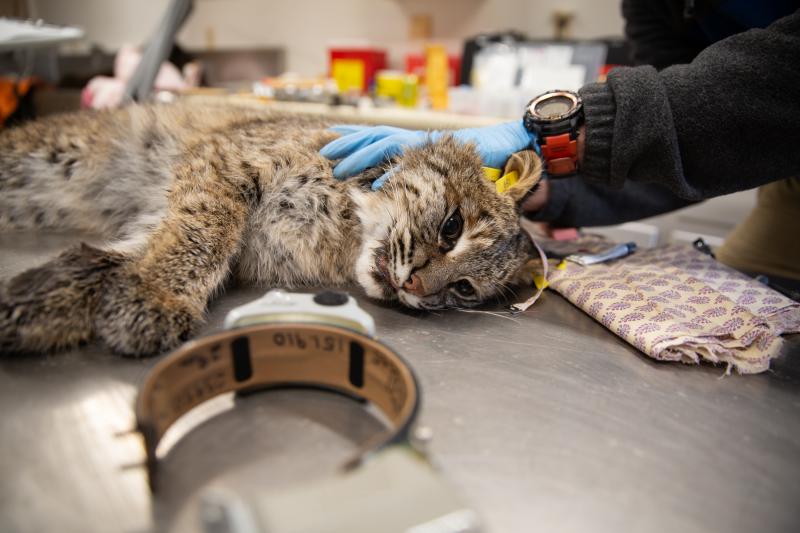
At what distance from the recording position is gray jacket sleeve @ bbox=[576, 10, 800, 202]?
4.07 feet

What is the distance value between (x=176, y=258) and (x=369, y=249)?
0.50 m

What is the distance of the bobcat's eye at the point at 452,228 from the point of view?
1356 millimetres

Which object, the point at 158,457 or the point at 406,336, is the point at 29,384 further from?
the point at 406,336

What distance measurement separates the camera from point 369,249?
139 cm

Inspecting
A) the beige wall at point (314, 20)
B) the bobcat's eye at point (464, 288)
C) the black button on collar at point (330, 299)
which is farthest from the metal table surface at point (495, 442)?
the beige wall at point (314, 20)

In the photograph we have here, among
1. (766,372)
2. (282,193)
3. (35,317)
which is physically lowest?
(766,372)

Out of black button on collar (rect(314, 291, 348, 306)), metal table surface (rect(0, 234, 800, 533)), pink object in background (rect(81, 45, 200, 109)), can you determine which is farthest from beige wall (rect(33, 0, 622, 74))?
black button on collar (rect(314, 291, 348, 306))

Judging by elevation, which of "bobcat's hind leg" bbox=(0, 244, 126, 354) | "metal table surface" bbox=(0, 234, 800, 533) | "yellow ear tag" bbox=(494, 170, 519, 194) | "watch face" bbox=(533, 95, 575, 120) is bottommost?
"metal table surface" bbox=(0, 234, 800, 533)

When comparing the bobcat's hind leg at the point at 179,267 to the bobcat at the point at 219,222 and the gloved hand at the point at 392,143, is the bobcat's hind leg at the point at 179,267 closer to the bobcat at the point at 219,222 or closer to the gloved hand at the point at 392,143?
the bobcat at the point at 219,222

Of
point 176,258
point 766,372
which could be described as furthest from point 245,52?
point 766,372

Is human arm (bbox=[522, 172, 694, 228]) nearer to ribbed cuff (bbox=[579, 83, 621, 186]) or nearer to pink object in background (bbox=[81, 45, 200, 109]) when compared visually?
ribbed cuff (bbox=[579, 83, 621, 186])

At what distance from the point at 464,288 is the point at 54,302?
98 cm

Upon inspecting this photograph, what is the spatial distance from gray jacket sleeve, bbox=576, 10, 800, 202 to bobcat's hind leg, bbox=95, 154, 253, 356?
103cm

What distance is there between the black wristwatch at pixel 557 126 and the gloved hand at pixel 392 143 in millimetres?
80
